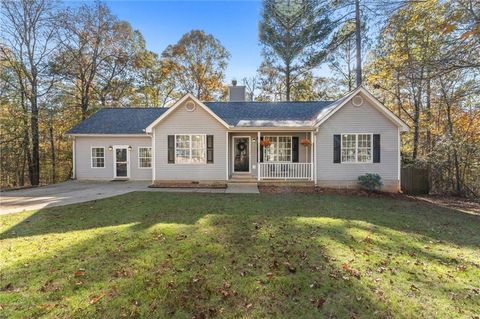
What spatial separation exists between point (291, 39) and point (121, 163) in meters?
17.1

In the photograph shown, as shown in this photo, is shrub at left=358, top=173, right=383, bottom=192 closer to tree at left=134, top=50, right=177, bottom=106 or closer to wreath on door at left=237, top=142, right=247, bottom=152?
wreath on door at left=237, top=142, right=247, bottom=152

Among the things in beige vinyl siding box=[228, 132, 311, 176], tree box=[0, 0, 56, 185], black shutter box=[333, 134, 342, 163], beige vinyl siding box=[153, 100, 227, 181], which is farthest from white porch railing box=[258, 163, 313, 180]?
tree box=[0, 0, 56, 185]

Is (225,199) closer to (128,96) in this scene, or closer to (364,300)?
(364,300)

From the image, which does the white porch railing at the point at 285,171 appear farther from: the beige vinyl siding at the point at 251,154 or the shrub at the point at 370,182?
the shrub at the point at 370,182

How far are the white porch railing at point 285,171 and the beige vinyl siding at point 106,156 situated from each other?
695 centimetres

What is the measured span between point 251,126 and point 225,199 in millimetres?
4675

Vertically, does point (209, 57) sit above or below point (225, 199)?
above

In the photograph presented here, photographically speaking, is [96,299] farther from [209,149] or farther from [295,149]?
[295,149]

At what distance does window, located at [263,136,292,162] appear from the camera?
13.6 meters

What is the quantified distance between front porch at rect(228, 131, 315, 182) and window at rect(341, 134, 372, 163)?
5.04ft

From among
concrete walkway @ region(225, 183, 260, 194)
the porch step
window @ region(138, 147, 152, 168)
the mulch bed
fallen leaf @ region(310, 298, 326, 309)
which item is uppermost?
window @ region(138, 147, 152, 168)

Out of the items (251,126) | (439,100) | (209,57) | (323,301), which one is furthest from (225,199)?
(209,57)

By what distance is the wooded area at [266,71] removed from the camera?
1105 centimetres

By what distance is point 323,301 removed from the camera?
3141 mm
